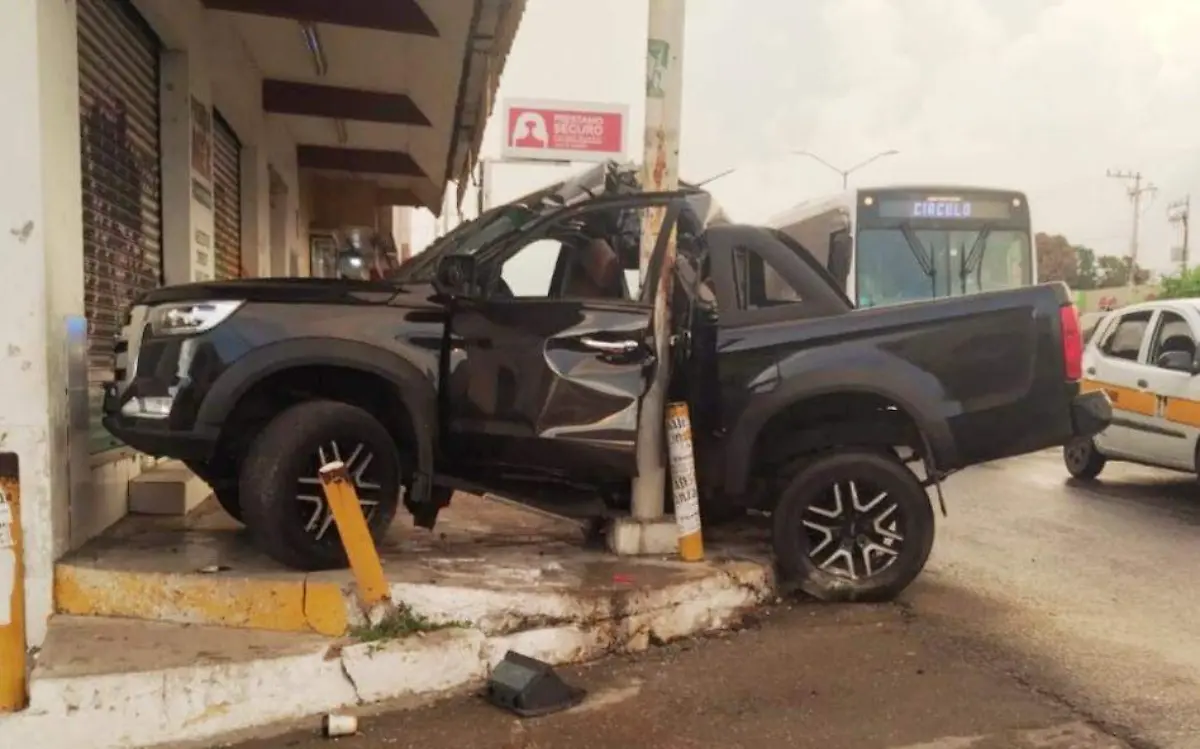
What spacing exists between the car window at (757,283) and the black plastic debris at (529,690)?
2.43m

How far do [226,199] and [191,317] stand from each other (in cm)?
574

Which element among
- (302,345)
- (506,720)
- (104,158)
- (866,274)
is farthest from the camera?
(866,274)

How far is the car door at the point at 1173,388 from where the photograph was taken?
30.7 feet

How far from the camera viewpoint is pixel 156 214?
7.23 m

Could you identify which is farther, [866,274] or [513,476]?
[866,274]

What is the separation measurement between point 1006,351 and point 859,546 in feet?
4.26

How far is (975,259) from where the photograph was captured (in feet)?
43.3

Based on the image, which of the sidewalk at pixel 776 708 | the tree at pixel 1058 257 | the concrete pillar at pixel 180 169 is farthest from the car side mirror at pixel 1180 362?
the tree at pixel 1058 257

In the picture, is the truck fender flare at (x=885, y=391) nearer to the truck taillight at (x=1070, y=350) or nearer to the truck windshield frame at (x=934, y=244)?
the truck taillight at (x=1070, y=350)

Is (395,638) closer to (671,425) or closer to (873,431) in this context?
(671,425)

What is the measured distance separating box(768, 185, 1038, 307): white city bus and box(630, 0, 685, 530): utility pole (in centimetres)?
750

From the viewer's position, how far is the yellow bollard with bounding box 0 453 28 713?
3.79 metres

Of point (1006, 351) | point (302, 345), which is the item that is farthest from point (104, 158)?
point (1006, 351)

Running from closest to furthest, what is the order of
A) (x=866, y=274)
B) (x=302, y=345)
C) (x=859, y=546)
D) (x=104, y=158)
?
(x=302, y=345) < (x=859, y=546) < (x=104, y=158) < (x=866, y=274)
